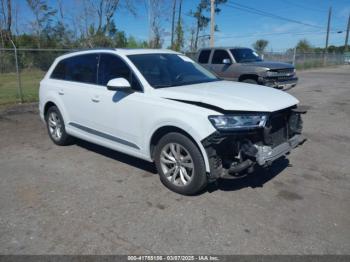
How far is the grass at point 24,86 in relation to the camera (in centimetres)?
1214

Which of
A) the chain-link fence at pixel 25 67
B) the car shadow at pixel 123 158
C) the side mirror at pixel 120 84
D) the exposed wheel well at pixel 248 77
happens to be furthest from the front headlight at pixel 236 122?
the chain-link fence at pixel 25 67

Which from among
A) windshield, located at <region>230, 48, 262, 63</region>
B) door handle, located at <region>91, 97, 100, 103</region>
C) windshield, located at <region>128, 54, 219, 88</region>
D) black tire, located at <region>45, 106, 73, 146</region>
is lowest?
black tire, located at <region>45, 106, 73, 146</region>

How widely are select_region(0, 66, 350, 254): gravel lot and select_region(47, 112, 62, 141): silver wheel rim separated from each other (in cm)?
49

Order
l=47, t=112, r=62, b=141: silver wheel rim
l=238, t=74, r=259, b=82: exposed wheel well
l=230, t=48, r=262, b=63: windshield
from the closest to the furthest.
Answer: l=47, t=112, r=62, b=141: silver wheel rim
l=238, t=74, r=259, b=82: exposed wheel well
l=230, t=48, r=262, b=63: windshield

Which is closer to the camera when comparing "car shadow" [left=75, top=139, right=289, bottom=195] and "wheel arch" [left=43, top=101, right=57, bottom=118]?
"car shadow" [left=75, top=139, right=289, bottom=195]

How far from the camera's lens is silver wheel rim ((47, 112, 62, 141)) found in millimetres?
6250

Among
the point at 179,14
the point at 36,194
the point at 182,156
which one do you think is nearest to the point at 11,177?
the point at 36,194

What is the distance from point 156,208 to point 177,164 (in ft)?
2.07

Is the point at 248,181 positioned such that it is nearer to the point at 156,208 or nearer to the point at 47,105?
the point at 156,208

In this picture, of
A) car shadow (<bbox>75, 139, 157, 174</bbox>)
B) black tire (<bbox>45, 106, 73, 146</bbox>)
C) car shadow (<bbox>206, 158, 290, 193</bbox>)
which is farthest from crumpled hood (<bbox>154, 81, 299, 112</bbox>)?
black tire (<bbox>45, 106, 73, 146</bbox>)

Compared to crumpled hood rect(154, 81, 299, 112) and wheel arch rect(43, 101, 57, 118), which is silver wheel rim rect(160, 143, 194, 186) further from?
wheel arch rect(43, 101, 57, 118)

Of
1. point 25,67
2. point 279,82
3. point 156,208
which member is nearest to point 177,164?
point 156,208

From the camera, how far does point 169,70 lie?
5.03 m

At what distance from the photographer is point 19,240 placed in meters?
3.23
